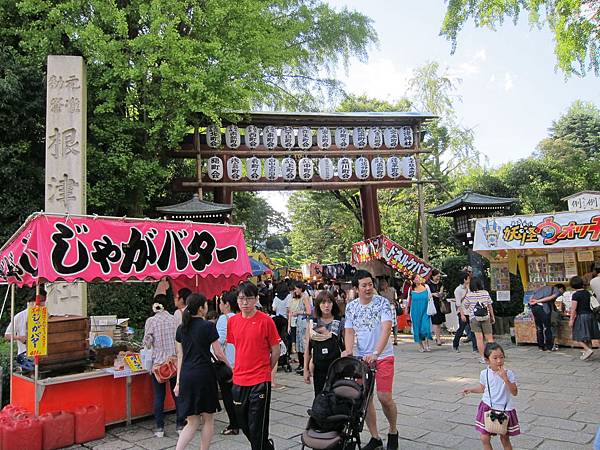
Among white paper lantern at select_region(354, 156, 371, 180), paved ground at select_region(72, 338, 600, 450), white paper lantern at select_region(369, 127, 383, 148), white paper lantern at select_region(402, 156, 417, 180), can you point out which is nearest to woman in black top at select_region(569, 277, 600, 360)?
paved ground at select_region(72, 338, 600, 450)

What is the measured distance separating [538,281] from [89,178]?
42.2 feet

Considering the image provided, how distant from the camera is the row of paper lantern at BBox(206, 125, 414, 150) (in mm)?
16125

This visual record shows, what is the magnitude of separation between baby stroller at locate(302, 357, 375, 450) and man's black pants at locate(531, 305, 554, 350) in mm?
7312

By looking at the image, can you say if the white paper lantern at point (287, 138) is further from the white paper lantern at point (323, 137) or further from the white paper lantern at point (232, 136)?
the white paper lantern at point (232, 136)

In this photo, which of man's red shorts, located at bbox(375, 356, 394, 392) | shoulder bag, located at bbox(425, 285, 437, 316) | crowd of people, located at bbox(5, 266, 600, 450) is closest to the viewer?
crowd of people, located at bbox(5, 266, 600, 450)

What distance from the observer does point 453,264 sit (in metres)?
14.8

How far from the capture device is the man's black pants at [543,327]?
9883 mm

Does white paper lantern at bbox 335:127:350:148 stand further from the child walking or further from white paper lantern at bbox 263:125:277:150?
the child walking

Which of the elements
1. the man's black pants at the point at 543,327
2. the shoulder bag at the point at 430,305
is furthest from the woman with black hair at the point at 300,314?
the man's black pants at the point at 543,327

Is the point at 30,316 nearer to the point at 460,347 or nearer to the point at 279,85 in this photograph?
the point at 460,347

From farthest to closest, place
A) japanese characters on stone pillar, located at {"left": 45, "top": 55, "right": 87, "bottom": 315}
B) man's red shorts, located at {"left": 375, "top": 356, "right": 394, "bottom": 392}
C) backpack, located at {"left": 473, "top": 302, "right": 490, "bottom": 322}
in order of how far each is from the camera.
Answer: japanese characters on stone pillar, located at {"left": 45, "top": 55, "right": 87, "bottom": 315}, backpack, located at {"left": 473, "top": 302, "right": 490, "bottom": 322}, man's red shorts, located at {"left": 375, "top": 356, "right": 394, "bottom": 392}

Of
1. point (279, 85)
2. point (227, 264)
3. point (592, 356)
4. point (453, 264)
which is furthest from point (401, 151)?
point (227, 264)

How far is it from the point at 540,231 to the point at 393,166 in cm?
791

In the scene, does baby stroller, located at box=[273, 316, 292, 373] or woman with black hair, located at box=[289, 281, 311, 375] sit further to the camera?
baby stroller, located at box=[273, 316, 292, 373]
